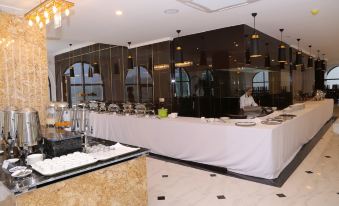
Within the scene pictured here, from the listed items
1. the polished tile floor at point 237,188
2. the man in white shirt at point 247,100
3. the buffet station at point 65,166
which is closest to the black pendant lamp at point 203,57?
the man in white shirt at point 247,100

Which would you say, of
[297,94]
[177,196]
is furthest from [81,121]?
[297,94]

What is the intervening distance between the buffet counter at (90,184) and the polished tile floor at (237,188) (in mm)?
822

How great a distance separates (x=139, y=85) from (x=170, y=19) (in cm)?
335

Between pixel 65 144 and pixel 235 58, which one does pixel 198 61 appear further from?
pixel 65 144

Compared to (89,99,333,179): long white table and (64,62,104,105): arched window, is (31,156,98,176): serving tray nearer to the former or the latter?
(89,99,333,179): long white table

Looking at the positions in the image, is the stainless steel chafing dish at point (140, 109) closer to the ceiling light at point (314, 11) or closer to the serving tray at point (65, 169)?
the serving tray at point (65, 169)

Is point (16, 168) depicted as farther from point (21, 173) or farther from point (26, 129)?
point (26, 129)

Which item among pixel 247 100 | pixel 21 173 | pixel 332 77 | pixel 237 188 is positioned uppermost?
pixel 332 77

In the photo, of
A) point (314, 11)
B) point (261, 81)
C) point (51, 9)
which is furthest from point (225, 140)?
point (261, 81)

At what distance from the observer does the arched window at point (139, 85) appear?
7.43 m

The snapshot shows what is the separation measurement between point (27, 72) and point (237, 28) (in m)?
4.21

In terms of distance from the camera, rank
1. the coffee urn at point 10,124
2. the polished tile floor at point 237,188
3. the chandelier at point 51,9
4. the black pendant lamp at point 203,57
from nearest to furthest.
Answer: the chandelier at point 51,9 → the coffee urn at point 10,124 → the polished tile floor at point 237,188 → the black pendant lamp at point 203,57

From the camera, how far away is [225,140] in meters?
4.00

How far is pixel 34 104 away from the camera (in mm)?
3457
